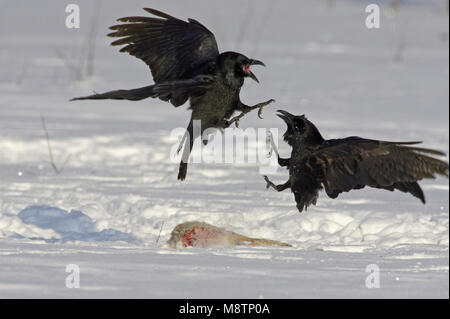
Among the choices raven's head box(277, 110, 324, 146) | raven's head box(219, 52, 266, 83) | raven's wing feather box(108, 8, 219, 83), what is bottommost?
raven's head box(277, 110, 324, 146)

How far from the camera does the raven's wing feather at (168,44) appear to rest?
20.2 feet

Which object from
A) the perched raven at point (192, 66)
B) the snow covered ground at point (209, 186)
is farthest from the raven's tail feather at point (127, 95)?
the snow covered ground at point (209, 186)

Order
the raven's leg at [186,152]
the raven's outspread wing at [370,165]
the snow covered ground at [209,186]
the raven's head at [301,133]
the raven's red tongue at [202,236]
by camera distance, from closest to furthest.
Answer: the snow covered ground at [209,186], the raven's outspread wing at [370,165], the raven's head at [301,133], the raven's red tongue at [202,236], the raven's leg at [186,152]

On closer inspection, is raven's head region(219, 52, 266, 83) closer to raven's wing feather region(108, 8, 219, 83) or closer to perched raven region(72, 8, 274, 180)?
perched raven region(72, 8, 274, 180)

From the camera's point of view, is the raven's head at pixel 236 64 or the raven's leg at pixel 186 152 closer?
the raven's head at pixel 236 64

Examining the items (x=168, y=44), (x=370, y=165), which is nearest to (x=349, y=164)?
(x=370, y=165)

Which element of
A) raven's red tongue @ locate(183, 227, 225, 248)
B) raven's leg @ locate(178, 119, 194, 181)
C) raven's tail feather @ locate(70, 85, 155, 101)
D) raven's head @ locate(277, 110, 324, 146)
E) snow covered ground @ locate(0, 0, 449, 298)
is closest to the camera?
snow covered ground @ locate(0, 0, 449, 298)

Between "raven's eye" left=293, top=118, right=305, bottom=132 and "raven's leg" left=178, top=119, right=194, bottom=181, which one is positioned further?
"raven's leg" left=178, top=119, right=194, bottom=181

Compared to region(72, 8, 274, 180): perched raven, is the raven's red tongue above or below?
below

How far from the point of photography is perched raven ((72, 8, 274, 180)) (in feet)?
18.9

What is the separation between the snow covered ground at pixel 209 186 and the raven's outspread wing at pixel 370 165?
0.42 meters

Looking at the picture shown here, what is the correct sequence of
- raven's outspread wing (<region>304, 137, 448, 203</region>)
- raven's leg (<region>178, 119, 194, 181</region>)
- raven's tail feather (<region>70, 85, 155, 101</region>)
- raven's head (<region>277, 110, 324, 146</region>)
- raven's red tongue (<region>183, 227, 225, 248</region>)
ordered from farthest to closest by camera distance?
raven's leg (<region>178, 119, 194, 181</region>) → raven's red tongue (<region>183, 227, 225, 248</region>) → raven's head (<region>277, 110, 324, 146</region>) → raven's outspread wing (<region>304, 137, 448, 203</region>) → raven's tail feather (<region>70, 85, 155, 101</region>)

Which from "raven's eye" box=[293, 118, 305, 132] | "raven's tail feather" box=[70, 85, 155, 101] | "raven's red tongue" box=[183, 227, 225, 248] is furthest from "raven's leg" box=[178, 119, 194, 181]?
"raven's tail feather" box=[70, 85, 155, 101]

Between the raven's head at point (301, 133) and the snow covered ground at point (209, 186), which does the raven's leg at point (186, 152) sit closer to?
the snow covered ground at point (209, 186)
